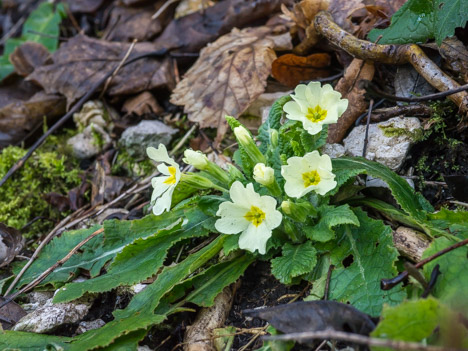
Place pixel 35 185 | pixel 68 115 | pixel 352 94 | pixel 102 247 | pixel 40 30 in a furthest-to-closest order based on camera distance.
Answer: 1. pixel 40 30
2. pixel 68 115
3. pixel 35 185
4. pixel 352 94
5. pixel 102 247

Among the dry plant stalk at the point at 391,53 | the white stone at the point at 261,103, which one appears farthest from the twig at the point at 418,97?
the white stone at the point at 261,103

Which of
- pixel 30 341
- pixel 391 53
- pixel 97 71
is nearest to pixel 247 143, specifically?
pixel 391 53

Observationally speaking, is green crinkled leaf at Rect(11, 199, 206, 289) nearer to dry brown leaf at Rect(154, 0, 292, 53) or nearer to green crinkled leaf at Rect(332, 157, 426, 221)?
green crinkled leaf at Rect(332, 157, 426, 221)

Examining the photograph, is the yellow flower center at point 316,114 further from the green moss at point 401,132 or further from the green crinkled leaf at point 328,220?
the green moss at point 401,132

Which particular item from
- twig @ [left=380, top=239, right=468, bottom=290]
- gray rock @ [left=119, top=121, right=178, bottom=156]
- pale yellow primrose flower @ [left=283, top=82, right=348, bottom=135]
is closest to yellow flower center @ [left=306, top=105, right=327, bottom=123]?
pale yellow primrose flower @ [left=283, top=82, right=348, bottom=135]

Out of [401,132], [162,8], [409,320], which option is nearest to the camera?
[409,320]

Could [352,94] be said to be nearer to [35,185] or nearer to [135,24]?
[35,185]

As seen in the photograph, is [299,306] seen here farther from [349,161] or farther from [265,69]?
[265,69]
